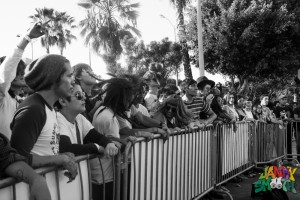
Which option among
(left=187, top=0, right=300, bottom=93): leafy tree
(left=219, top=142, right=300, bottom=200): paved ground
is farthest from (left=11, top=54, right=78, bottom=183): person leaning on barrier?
(left=187, top=0, right=300, bottom=93): leafy tree

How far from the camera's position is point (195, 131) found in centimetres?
566

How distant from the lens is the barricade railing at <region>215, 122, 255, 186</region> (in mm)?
6797

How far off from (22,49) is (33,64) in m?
1.00

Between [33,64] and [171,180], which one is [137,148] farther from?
[33,64]

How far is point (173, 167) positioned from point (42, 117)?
8.66 ft

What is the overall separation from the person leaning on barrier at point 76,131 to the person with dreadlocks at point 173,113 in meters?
2.15

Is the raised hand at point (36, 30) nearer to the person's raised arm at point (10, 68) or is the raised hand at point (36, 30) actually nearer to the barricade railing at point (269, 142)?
the person's raised arm at point (10, 68)

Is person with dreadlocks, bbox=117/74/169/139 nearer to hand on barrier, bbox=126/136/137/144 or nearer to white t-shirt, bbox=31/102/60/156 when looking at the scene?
hand on barrier, bbox=126/136/137/144

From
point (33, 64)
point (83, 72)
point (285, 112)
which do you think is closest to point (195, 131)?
point (83, 72)

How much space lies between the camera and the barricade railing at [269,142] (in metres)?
Result: 9.04

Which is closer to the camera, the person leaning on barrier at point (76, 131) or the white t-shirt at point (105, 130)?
the person leaning on barrier at point (76, 131)

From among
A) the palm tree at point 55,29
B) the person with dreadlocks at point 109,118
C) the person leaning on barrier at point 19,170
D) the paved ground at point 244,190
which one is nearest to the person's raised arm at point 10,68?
the person with dreadlocks at point 109,118

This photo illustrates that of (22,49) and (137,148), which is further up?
(22,49)

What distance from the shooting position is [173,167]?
15.8 ft
